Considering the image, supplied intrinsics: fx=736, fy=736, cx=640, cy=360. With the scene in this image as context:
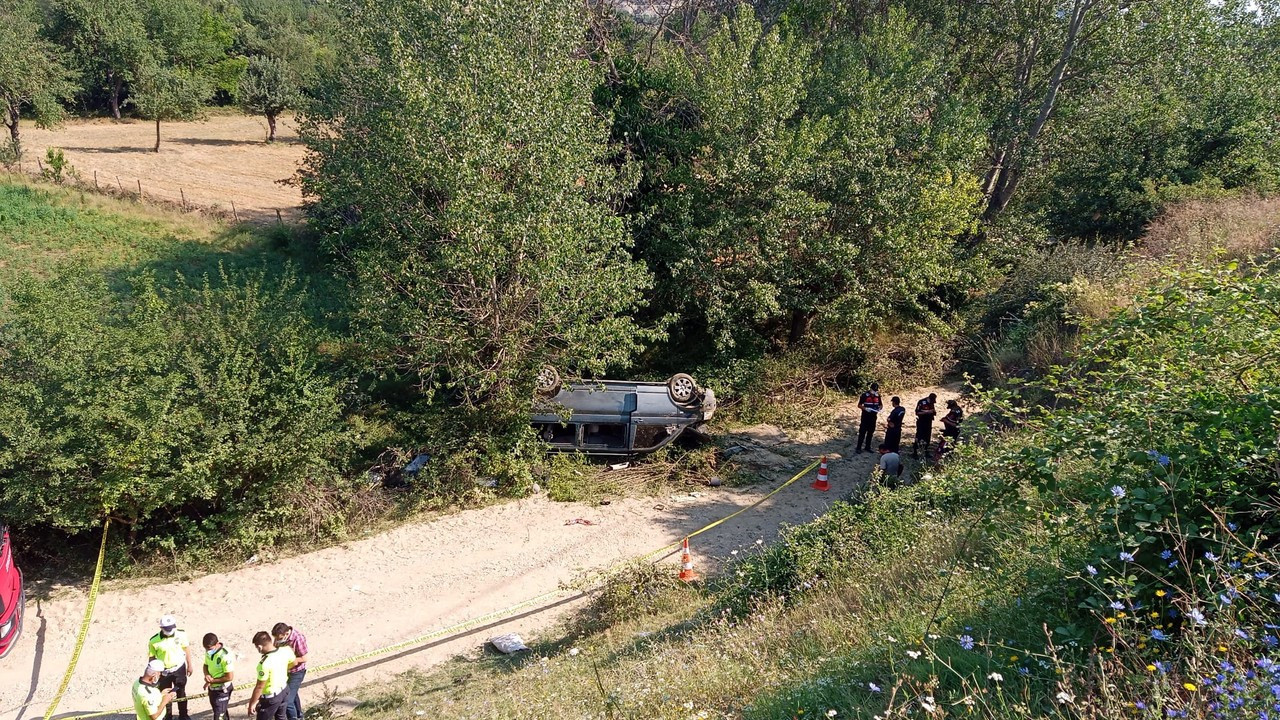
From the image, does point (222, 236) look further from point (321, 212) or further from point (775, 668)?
point (775, 668)

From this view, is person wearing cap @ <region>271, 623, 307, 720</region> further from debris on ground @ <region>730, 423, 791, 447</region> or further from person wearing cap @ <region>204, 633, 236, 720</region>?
debris on ground @ <region>730, 423, 791, 447</region>

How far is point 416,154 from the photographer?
12.5 metres

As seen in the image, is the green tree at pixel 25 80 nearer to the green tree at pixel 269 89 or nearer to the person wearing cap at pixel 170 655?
the green tree at pixel 269 89

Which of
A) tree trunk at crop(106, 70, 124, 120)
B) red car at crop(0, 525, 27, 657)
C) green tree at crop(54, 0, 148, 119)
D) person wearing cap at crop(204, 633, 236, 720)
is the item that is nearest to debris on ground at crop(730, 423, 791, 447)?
person wearing cap at crop(204, 633, 236, 720)

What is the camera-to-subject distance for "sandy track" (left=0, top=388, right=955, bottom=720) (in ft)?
29.2

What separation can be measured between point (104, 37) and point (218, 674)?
49824mm

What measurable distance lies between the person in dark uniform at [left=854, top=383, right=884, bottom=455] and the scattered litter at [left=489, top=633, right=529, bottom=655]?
8221 millimetres

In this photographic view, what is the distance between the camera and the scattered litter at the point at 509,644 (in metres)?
9.16

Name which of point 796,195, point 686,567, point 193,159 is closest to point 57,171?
point 193,159

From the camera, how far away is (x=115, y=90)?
1788 inches

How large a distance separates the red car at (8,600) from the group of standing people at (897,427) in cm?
1221

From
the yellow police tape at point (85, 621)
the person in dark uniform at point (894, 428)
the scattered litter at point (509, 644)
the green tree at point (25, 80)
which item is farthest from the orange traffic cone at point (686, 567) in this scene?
the green tree at point (25, 80)

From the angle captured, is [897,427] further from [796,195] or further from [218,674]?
[218,674]

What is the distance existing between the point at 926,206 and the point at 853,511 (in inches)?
376
